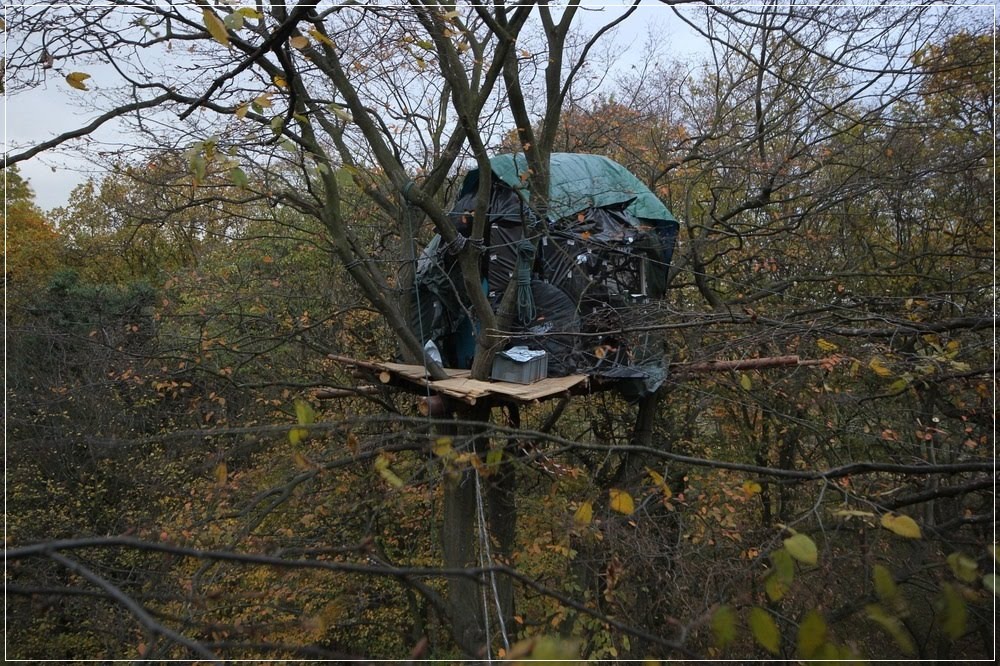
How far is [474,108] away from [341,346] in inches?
181

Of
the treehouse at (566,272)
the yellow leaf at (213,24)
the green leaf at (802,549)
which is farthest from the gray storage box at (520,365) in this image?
the green leaf at (802,549)

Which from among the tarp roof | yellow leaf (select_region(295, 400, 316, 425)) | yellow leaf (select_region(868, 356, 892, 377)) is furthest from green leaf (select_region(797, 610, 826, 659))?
the tarp roof

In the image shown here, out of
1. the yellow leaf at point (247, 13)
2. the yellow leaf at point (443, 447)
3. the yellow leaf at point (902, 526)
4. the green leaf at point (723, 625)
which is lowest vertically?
the green leaf at point (723, 625)

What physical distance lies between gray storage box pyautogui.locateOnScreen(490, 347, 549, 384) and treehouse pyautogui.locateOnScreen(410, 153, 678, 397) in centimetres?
1

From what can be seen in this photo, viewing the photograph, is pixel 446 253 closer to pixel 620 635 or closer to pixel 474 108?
pixel 474 108

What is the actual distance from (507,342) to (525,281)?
55cm

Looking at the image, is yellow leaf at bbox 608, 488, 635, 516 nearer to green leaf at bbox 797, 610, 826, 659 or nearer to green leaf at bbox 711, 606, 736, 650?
green leaf at bbox 711, 606, 736, 650

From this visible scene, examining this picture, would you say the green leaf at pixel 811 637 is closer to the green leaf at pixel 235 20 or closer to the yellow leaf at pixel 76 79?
the green leaf at pixel 235 20

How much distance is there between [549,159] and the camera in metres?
5.79

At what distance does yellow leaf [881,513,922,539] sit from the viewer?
4.78 ft

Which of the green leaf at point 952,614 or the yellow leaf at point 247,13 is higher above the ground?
the yellow leaf at point 247,13

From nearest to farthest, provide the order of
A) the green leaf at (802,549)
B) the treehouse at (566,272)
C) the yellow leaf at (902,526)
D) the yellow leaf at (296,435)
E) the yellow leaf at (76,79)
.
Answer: the green leaf at (802,549) < the yellow leaf at (902,526) < the yellow leaf at (296,435) < the yellow leaf at (76,79) < the treehouse at (566,272)

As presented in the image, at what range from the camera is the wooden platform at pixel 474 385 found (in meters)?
4.70

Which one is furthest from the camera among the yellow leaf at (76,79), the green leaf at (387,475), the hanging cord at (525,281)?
the hanging cord at (525,281)
